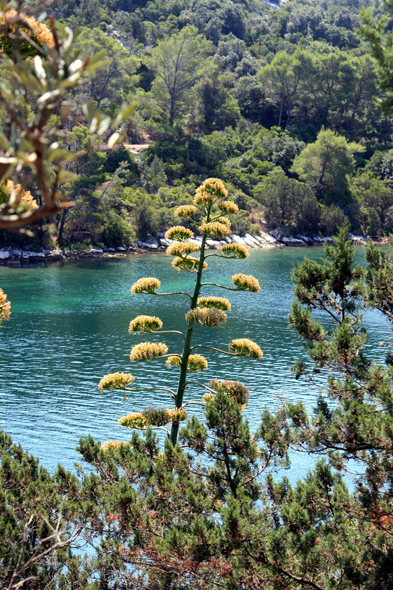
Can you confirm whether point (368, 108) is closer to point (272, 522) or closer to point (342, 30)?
point (342, 30)

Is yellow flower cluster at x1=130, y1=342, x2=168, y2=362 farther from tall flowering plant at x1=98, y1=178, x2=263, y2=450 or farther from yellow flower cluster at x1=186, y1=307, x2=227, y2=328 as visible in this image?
yellow flower cluster at x1=186, y1=307, x2=227, y2=328

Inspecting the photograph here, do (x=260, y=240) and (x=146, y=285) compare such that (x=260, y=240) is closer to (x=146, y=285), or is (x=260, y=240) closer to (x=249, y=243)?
(x=249, y=243)

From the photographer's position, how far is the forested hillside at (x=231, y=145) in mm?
47719

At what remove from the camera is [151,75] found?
226 ft

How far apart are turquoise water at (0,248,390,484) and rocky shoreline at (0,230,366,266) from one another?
3166 mm

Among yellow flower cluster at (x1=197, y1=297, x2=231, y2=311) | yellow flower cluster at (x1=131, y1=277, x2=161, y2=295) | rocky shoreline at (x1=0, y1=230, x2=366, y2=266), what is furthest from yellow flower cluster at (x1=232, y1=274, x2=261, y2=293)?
rocky shoreline at (x1=0, y1=230, x2=366, y2=266)

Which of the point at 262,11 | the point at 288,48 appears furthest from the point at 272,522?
the point at 262,11

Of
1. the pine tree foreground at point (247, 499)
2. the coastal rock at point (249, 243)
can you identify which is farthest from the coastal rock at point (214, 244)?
the pine tree foreground at point (247, 499)

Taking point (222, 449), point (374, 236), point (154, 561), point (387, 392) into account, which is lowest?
point (374, 236)

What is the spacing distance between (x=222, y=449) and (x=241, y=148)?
62.6 m

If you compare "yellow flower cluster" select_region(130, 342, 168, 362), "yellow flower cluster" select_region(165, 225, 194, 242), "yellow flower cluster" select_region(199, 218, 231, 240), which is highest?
"yellow flower cluster" select_region(199, 218, 231, 240)

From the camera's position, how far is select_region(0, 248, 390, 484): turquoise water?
1548cm

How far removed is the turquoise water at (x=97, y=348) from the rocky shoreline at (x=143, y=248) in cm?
317

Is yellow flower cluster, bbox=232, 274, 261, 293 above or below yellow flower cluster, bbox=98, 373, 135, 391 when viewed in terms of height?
above
